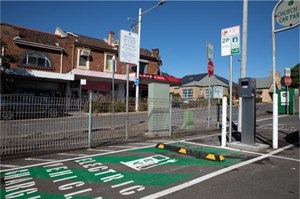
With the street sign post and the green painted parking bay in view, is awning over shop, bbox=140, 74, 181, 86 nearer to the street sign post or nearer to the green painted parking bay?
the street sign post

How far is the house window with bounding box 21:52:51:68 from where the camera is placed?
2562cm

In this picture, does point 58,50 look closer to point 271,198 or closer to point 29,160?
point 29,160

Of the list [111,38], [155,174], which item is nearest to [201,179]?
[155,174]

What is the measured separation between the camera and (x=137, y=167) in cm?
663

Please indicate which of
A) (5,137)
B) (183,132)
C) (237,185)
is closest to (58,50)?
(183,132)

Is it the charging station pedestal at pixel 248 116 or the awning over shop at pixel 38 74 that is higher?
the awning over shop at pixel 38 74

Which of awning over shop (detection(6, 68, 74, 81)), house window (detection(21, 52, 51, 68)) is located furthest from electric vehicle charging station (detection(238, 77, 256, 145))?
house window (detection(21, 52, 51, 68))

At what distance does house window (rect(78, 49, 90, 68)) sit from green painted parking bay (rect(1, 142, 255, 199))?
77.1ft

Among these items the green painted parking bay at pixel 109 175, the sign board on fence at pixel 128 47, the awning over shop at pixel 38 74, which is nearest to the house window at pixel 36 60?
the awning over shop at pixel 38 74

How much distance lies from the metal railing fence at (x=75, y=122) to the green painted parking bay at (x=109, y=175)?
6.00ft

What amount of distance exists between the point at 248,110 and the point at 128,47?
5369mm

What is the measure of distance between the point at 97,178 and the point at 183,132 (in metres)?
7.36

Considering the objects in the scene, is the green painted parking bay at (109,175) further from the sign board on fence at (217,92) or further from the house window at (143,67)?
the house window at (143,67)

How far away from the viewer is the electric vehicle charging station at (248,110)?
338 inches
